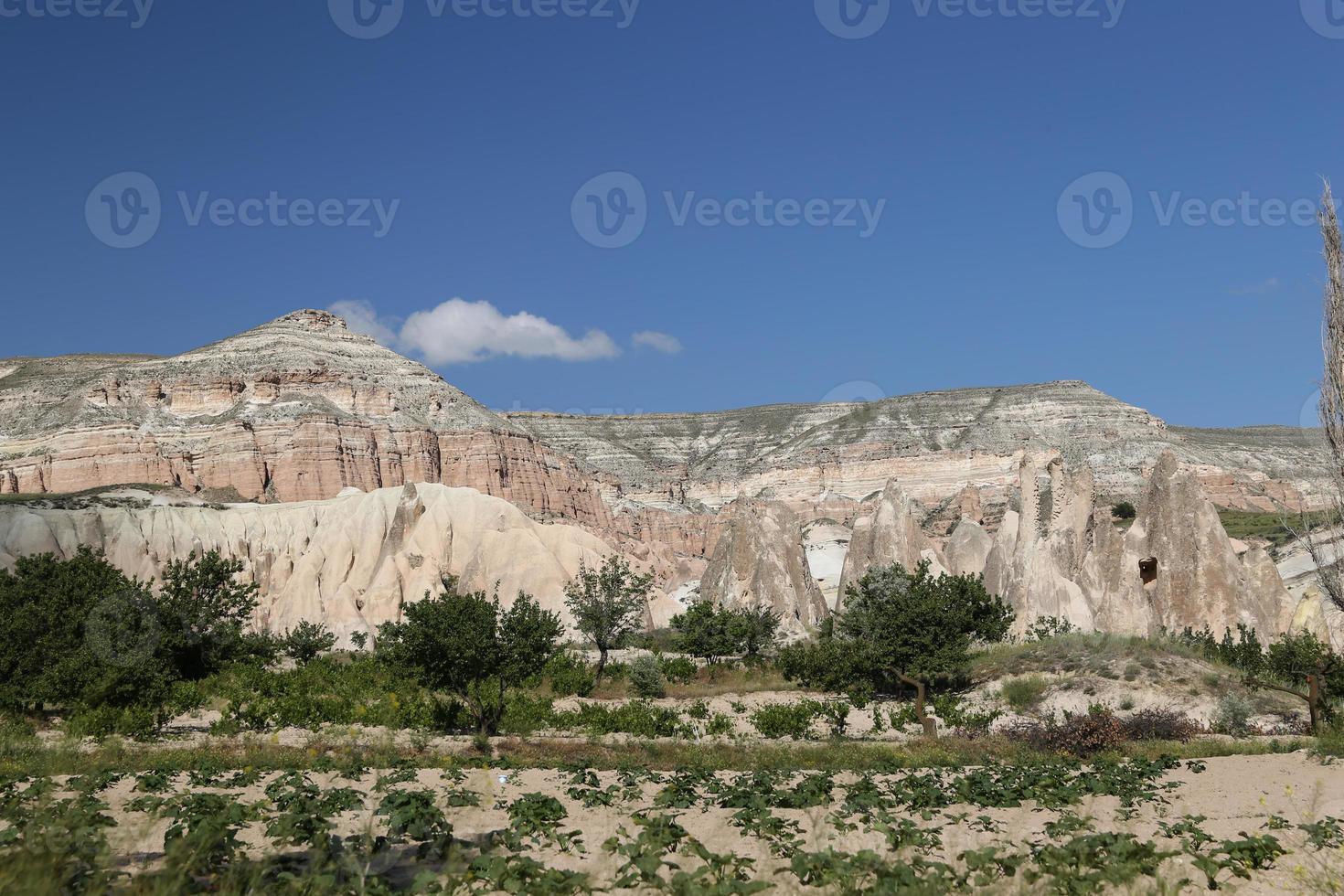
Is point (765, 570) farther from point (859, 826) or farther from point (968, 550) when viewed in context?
point (859, 826)

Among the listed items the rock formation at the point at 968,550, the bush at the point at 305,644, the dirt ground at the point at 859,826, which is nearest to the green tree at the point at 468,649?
the dirt ground at the point at 859,826

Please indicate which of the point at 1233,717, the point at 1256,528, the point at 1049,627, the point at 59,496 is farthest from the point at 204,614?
the point at 1256,528

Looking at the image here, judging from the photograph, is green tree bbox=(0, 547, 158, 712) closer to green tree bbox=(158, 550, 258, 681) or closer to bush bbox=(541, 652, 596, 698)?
green tree bbox=(158, 550, 258, 681)

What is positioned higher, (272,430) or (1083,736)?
→ (272,430)

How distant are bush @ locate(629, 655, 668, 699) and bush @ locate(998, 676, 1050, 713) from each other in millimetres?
10010

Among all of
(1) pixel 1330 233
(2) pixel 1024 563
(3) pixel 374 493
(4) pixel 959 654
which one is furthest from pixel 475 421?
(1) pixel 1330 233

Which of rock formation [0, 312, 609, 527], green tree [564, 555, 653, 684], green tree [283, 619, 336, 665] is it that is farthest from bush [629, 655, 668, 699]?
rock formation [0, 312, 609, 527]

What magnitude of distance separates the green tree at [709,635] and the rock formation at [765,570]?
9171 mm

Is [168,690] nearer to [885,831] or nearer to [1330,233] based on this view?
[885,831]

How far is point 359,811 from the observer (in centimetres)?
995

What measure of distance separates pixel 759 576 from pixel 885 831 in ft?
134

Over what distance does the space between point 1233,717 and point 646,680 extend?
51.3 feet

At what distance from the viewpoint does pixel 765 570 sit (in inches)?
1970

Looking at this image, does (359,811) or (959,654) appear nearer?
(359,811)
